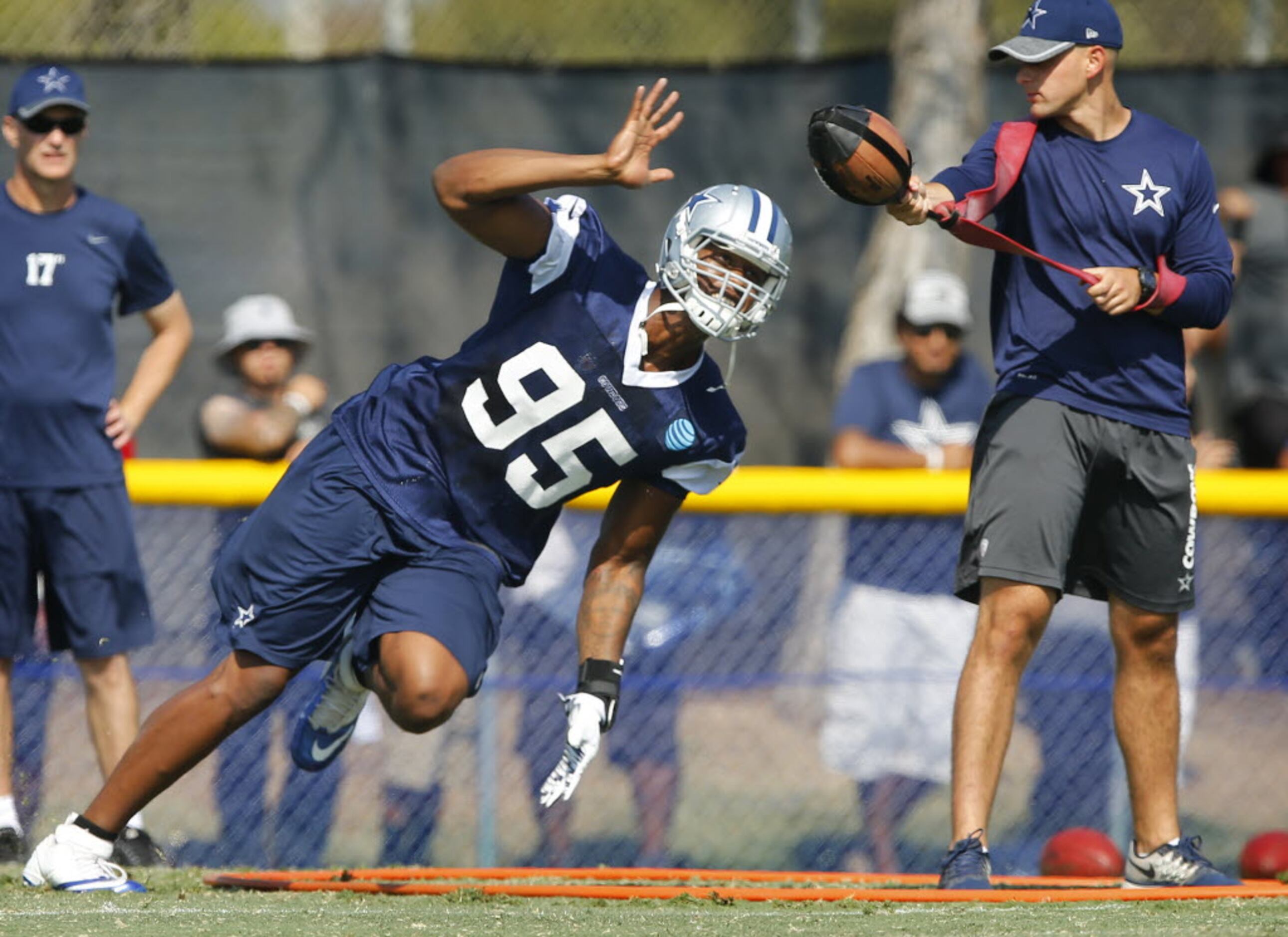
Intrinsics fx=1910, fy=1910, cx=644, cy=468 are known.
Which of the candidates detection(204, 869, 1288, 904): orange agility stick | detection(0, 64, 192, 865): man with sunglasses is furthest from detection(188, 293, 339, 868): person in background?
detection(204, 869, 1288, 904): orange agility stick

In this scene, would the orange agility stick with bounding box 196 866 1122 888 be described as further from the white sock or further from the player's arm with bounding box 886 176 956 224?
the player's arm with bounding box 886 176 956 224

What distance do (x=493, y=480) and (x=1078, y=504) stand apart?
1.57 m

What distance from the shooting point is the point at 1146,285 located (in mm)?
4918

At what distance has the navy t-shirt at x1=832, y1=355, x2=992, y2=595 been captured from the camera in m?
6.52

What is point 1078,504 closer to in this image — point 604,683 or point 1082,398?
point 1082,398

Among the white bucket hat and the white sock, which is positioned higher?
the white bucket hat

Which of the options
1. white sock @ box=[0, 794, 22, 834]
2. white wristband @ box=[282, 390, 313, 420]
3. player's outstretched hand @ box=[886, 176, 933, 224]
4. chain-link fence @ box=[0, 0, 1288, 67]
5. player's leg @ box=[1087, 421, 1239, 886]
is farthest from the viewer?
chain-link fence @ box=[0, 0, 1288, 67]

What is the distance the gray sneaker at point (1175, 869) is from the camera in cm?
517

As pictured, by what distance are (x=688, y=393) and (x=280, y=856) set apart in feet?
8.32

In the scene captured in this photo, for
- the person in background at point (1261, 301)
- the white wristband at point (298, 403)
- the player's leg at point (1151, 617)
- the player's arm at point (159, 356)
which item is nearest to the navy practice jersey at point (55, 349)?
the player's arm at point (159, 356)

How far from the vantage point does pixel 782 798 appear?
655 centimetres

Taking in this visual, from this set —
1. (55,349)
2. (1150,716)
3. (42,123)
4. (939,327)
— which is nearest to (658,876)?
(1150,716)

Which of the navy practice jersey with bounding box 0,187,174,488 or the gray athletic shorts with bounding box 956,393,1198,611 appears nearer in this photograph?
the gray athletic shorts with bounding box 956,393,1198,611

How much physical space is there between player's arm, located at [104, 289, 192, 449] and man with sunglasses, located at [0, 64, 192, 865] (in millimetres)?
212
